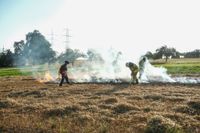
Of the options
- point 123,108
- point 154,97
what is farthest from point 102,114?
point 154,97

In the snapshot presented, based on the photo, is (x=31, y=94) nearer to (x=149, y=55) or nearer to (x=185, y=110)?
(x=185, y=110)

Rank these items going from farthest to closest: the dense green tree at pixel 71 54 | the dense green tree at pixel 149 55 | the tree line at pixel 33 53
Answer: the dense green tree at pixel 149 55 < the tree line at pixel 33 53 < the dense green tree at pixel 71 54

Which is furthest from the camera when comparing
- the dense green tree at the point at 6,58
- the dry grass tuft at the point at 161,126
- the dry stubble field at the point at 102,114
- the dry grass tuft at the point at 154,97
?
the dense green tree at the point at 6,58

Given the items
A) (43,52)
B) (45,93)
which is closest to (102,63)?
(45,93)

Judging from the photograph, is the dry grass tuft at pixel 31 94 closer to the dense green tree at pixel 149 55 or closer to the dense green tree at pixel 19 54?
the dense green tree at pixel 19 54

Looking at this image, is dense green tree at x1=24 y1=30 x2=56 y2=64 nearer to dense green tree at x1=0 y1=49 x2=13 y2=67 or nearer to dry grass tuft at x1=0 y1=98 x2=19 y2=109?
dense green tree at x1=0 y1=49 x2=13 y2=67

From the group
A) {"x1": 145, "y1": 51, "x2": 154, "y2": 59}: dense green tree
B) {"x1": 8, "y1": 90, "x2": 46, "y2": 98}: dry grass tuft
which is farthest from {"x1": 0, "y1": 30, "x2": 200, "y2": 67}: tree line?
{"x1": 8, "y1": 90, "x2": 46, "y2": 98}: dry grass tuft

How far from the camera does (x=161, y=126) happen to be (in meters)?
12.1

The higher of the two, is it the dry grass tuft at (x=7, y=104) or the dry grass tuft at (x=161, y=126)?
the dry grass tuft at (x=7, y=104)

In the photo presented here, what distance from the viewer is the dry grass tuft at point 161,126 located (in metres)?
11.8

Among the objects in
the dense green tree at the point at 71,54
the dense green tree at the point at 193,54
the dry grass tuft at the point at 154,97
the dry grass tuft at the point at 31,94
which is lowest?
the dry grass tuft at the point at 154,97

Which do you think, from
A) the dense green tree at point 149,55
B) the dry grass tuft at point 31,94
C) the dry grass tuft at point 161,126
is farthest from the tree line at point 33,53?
the dry grass tuft at point 161,126

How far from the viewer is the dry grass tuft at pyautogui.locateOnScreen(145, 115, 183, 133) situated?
1183 cm

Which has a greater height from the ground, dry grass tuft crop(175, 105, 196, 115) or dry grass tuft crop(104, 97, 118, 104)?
dry grass tuft crop(104, 97, 118, 104)
